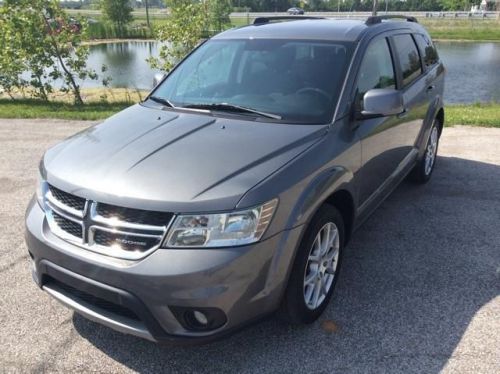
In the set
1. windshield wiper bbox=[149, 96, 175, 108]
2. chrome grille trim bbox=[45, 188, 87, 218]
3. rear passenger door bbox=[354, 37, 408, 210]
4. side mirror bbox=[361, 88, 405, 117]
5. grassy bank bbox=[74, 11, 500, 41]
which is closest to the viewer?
chrome grille trim bbox=[45, 188, 87, 218]

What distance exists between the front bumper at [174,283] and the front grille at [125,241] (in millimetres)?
67

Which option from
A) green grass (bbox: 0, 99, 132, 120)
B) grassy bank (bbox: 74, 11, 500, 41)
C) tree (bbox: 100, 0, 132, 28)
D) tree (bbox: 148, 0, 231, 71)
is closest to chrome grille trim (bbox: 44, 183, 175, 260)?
green grass (bbox: 0, 99, 132, 120)

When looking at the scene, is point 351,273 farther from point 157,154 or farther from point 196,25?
point 196,25

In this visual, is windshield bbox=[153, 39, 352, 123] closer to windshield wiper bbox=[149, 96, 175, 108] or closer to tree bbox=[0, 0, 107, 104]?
windshield wiper bbox=[149, 96, 175, 108]

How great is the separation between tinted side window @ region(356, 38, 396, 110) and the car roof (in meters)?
0.13

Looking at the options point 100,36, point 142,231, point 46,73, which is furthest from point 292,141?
point 100,36

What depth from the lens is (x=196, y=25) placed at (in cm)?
1281

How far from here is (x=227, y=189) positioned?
95.7 inches

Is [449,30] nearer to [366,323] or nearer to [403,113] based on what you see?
[403,113]

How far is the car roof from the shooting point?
373 centimetres

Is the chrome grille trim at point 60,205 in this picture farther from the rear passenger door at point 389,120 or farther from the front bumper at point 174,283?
the rear passenger door at point 389,120

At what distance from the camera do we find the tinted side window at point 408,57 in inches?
174

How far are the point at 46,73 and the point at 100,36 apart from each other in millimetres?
43852

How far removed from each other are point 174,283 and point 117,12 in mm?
66451
